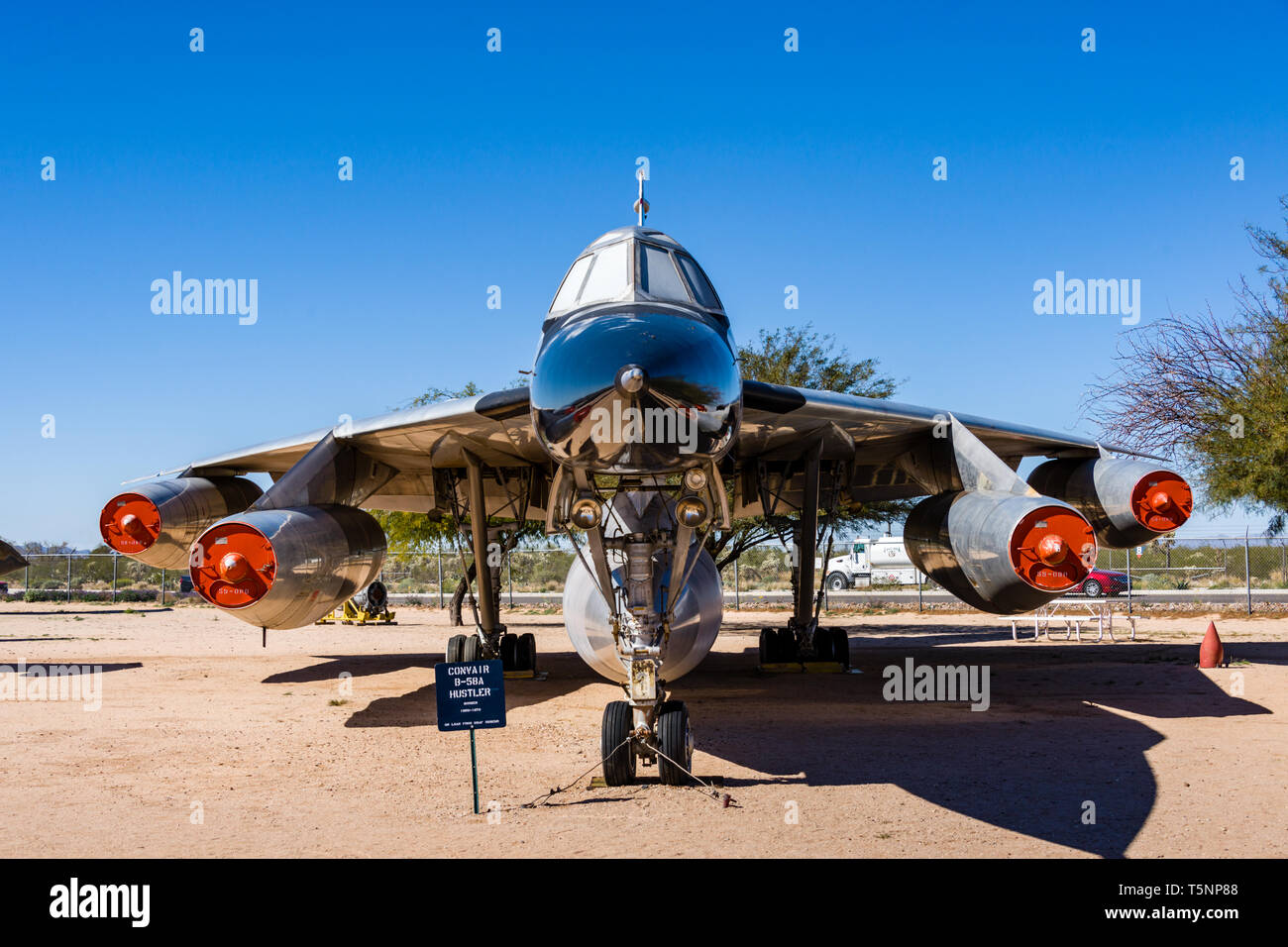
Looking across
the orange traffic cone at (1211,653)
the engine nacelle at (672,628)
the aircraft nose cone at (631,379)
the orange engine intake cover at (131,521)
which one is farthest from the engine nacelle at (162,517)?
the orange traffic cone at (1211,653)

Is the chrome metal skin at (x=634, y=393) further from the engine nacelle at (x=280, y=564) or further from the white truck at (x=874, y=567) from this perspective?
the white truck at (x=874, y=567)

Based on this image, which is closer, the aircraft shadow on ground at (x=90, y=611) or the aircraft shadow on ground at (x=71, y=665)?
the aircraft shadow on ground at (x=71, y=665)

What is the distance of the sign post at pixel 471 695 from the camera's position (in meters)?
7.48

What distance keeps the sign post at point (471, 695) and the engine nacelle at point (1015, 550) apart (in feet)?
12.6

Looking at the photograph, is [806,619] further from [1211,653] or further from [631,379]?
[631,379]

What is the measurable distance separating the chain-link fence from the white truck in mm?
1234

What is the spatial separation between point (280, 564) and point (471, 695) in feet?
6.87

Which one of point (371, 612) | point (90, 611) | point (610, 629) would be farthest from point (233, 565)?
point (90, 611)

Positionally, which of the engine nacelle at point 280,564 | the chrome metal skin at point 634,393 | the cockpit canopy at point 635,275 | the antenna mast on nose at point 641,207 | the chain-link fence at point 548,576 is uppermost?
the antenna mast on nose at point 641,207

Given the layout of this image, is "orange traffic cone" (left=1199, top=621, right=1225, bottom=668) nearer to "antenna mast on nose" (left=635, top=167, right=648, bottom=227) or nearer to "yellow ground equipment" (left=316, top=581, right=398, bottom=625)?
"antenna mast on nose" (left=635, top=167, right=648, bottom=227)

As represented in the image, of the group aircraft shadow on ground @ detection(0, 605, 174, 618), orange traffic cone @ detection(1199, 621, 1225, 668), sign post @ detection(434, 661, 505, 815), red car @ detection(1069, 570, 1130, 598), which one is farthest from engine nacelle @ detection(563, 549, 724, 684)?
red car @ detection(1069, 570, 1130, 598)
